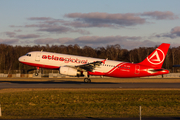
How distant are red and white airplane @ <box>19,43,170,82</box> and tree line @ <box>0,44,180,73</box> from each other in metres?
72.8

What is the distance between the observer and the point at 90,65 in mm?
41250

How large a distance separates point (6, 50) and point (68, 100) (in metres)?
116

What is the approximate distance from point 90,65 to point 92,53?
95.9 m

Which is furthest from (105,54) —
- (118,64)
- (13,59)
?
(118,64)

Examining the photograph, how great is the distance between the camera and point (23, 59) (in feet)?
140

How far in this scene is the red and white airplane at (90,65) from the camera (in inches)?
1619

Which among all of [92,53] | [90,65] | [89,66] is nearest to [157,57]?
[90,65]

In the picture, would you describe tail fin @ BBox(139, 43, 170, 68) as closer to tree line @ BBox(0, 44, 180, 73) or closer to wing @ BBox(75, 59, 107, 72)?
wing @ BBox(75, 59, 107, 72)

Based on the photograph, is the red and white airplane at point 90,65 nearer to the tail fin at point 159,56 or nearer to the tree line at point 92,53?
the tail fin at point 159,56

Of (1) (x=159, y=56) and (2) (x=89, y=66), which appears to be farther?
(1) (x=159, y=56)

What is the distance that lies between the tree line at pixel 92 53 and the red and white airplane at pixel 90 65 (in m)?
72.8

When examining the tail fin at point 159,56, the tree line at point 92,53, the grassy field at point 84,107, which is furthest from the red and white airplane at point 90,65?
the tree line at point 92,53

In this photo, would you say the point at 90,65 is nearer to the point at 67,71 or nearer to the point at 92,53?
the point at 67,71

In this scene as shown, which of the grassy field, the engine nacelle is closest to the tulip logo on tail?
the engine nacelle
